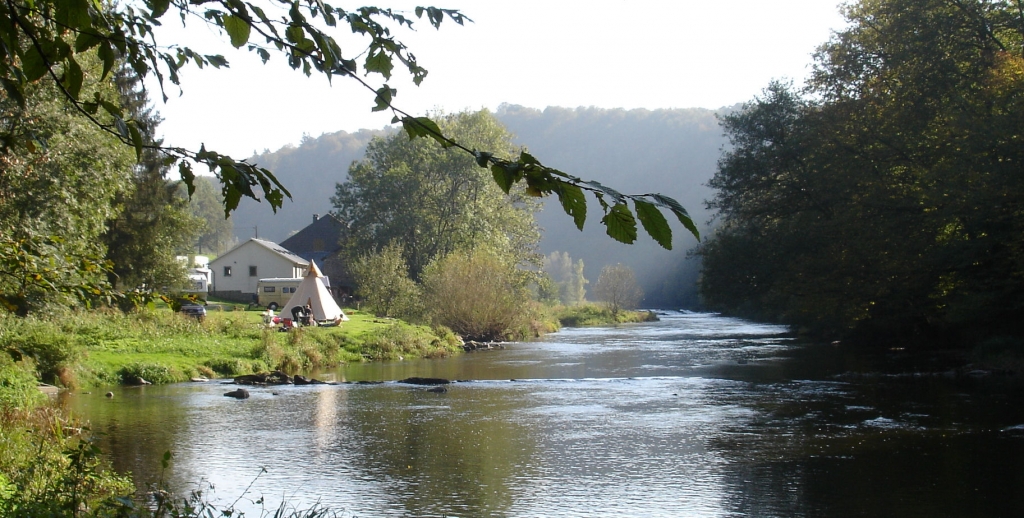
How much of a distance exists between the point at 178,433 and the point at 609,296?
264ft

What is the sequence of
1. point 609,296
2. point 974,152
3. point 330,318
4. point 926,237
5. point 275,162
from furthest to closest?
point 275,162
point 609,296
point 330,318
point 926,237
point 974,152

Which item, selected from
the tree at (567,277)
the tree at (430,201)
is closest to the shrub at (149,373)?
the tree at (430,201)

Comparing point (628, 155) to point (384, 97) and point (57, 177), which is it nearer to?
point (57, 177)

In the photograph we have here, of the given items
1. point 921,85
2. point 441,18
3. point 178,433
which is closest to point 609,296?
point 921,85

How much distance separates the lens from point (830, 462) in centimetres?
1370

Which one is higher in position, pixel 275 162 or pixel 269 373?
pixel 275 162

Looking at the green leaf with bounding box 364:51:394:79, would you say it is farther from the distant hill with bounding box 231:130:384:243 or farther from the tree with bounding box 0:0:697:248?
the distant hill with bounding box 231:130:384:243

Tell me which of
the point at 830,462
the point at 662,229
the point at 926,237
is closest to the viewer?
the point at 662,229

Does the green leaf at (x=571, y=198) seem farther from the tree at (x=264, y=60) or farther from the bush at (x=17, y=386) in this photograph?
the bush at (x=17, y=386)

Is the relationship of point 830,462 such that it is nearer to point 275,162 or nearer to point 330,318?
point 330,318

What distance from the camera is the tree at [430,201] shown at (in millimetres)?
58156

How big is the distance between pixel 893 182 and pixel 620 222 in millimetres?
32534

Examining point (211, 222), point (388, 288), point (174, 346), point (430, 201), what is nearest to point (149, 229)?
point (388, 288)

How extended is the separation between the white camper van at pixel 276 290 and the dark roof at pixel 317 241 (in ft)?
49.0
